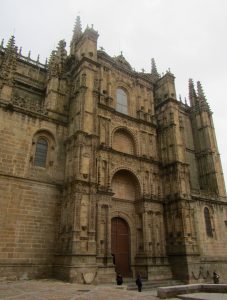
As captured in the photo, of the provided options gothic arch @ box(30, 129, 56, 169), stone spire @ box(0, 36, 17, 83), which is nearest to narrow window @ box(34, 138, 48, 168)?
gothic arch @ box(30, 129, 56, 169)

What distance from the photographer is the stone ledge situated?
1132 centimetres

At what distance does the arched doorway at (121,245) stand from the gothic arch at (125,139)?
6.18m

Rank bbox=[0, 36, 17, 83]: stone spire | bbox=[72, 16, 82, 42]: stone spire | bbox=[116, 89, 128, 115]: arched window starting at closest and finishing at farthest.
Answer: bbox=[0, 36, 17, 83]: stone spire
bbox=[116, 89, 128, 115]: arched window
bbox=[72, 16, 82, 42]: stone spire

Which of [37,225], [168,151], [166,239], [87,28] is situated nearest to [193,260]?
[166,239]

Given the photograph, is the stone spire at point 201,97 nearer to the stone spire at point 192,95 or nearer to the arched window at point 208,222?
the stone spire at point 192,95

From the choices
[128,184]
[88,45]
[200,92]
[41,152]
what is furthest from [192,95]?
[41,152]

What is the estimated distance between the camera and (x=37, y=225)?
692 inches

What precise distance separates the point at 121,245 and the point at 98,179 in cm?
555

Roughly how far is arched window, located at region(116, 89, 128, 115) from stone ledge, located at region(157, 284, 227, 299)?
16805 millimetres

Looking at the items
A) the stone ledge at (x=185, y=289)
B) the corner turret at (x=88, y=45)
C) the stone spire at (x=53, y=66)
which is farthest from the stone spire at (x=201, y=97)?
the stone ledge at (x=185, y=289)

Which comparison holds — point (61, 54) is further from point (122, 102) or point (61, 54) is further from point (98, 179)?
point (98, 179)

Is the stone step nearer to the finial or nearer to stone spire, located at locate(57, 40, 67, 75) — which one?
stone spire, located at locate(57, 40, 67, 75)

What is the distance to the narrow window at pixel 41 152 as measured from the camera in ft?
64.0

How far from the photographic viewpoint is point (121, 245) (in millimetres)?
20969
